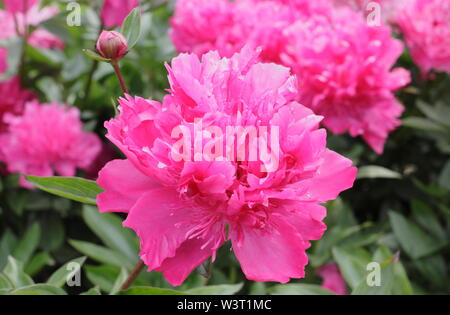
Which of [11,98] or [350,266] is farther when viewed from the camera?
[11,98]

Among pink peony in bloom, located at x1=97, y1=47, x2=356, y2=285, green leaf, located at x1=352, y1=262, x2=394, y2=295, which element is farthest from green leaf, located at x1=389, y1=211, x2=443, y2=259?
pink peony in bloom, located at x1=97, y1=47, x2=356, y2=285

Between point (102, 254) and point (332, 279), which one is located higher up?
point (102, 254)

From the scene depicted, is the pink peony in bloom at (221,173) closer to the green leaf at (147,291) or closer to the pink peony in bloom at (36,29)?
the green leaf at (147,291)

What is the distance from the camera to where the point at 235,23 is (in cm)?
109

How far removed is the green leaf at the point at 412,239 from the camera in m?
1.07

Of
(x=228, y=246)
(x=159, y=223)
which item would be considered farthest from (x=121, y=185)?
(x=228, y=246)

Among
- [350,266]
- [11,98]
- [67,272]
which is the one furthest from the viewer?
[11,98]

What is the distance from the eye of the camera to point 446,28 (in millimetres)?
1143

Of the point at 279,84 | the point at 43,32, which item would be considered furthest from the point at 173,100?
the point at 43,32

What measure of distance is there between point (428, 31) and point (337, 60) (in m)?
0.27

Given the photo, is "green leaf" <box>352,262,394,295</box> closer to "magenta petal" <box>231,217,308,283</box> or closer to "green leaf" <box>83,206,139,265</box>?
"magenta petal" <box>231,217,308,283</box>

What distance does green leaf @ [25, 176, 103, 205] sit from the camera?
0.62 metres

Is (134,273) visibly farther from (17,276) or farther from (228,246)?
(228,246)

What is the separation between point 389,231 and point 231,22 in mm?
529
